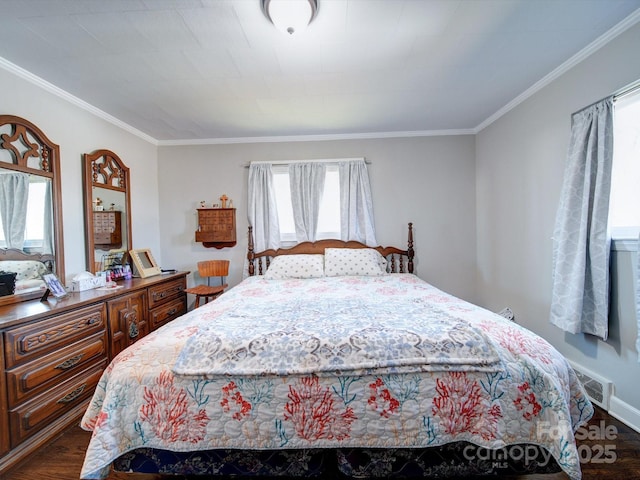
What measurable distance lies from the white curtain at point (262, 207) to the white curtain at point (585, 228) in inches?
108

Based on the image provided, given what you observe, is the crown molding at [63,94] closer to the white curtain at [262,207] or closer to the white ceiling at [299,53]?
the white ceiling at [299,53]

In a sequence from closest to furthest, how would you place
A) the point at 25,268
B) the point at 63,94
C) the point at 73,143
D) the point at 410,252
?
the point at 25,268, the point at 63,94, the point at 73,143, the point at 410,252

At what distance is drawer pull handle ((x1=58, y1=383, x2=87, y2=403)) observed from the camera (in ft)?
5.37

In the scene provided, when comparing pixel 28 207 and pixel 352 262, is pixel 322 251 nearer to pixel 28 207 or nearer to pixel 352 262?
pixel 352 262

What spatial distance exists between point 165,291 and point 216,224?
3.16ft

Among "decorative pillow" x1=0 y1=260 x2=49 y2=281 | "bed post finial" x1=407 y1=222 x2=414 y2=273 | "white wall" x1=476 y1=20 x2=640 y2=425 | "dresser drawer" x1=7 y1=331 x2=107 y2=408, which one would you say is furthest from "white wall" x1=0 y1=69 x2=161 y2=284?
"white wall" x1=476 y1=20 x2=640 y2=425

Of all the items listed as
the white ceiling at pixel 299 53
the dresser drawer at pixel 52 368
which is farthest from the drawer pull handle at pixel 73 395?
the white ceiling at pixel 299 53

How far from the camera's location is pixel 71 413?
67.1 inches

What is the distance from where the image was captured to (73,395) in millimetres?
1693

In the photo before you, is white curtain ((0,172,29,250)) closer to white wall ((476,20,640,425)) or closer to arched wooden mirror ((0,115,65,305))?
arched wooden mirror ((0,115,65,305))

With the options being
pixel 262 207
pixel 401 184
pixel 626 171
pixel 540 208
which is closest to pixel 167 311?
pixel 262 207

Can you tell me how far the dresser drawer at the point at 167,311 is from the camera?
8.26ft

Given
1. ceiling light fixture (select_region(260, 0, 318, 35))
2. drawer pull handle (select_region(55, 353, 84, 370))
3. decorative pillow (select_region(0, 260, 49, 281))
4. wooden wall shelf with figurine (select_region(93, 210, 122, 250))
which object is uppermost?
ceiling light fixture (select_region(260, 0, 318, 35))

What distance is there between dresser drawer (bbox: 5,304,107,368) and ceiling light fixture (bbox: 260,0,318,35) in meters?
2.21
